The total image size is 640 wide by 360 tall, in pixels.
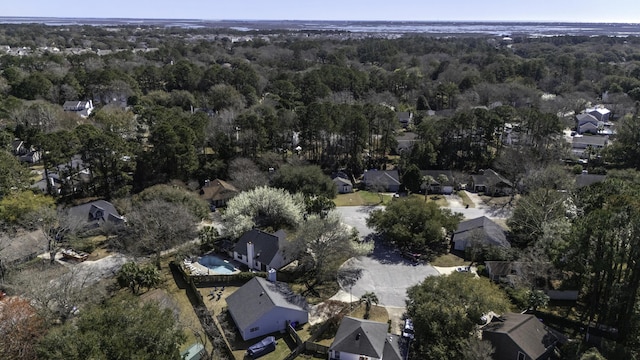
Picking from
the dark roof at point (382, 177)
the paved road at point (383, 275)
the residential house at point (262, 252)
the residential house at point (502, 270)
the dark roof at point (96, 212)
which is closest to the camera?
the paved road at point (383, 275)

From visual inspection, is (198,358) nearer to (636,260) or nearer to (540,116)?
(636,260)

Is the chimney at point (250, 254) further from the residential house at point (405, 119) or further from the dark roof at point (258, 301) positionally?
the residential house at point (405, 119)

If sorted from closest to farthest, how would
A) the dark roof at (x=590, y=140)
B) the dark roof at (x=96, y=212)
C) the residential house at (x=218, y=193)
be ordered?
the dark roof at (x=96, y=212) → the residential house at (x=218, y=193) → the dark roof at (x=590, y=140)

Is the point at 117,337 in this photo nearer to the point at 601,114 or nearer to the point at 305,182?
the point at 305,182

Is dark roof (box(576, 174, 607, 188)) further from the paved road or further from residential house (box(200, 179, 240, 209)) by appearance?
residential house (box(200, 179, 240, 209))

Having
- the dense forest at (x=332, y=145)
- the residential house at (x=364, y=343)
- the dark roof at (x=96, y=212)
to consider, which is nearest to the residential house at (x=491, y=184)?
the dense forest at (x=332, y=145)

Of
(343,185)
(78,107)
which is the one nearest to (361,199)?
(343,185)

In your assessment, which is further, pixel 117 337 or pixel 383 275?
pixel 383 275

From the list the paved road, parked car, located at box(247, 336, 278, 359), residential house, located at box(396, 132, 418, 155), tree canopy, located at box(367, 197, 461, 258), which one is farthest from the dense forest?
parked car, located at box(247, 336, 278, 359)
